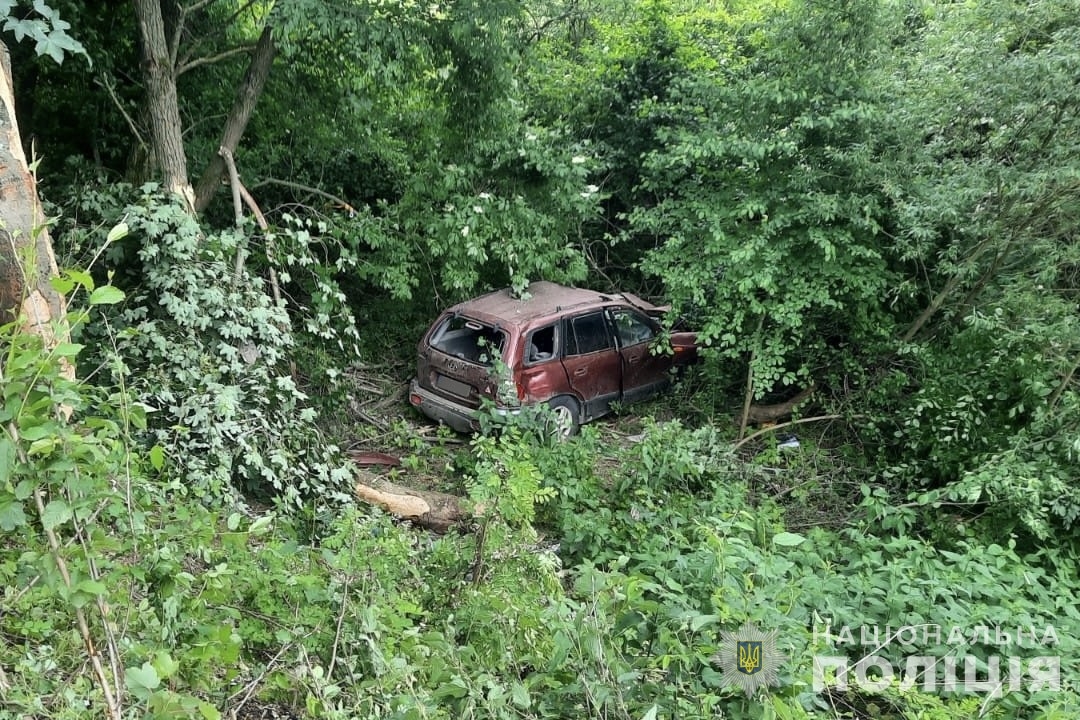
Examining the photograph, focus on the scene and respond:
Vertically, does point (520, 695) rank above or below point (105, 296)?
below

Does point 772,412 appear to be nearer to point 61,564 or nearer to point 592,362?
point 592,362

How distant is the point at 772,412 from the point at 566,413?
2351mm

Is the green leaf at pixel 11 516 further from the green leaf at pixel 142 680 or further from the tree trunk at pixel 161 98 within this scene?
the tree trunk at pixel 161 98

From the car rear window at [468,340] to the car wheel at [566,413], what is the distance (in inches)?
33.9

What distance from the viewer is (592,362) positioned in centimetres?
759

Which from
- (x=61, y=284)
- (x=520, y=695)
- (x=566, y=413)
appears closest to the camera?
(x=61, y=284)

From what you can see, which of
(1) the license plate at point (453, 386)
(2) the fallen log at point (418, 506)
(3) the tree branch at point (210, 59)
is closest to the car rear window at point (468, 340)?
(1) the license plate at point (453, 386)

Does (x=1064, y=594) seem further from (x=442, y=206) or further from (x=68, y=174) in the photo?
(x=68, y=174)

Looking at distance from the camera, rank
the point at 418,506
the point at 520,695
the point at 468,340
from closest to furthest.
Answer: the point at 520,695 < the point at 418,506 < the point at 468,340

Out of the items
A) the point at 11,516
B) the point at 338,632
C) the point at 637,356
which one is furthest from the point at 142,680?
the point at 637,356

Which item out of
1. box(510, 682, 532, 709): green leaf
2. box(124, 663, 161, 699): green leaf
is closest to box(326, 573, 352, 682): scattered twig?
box(510, 682, 532, 709): green leaf

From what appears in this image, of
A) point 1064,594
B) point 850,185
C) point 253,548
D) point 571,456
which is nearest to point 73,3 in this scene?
point 253,548
